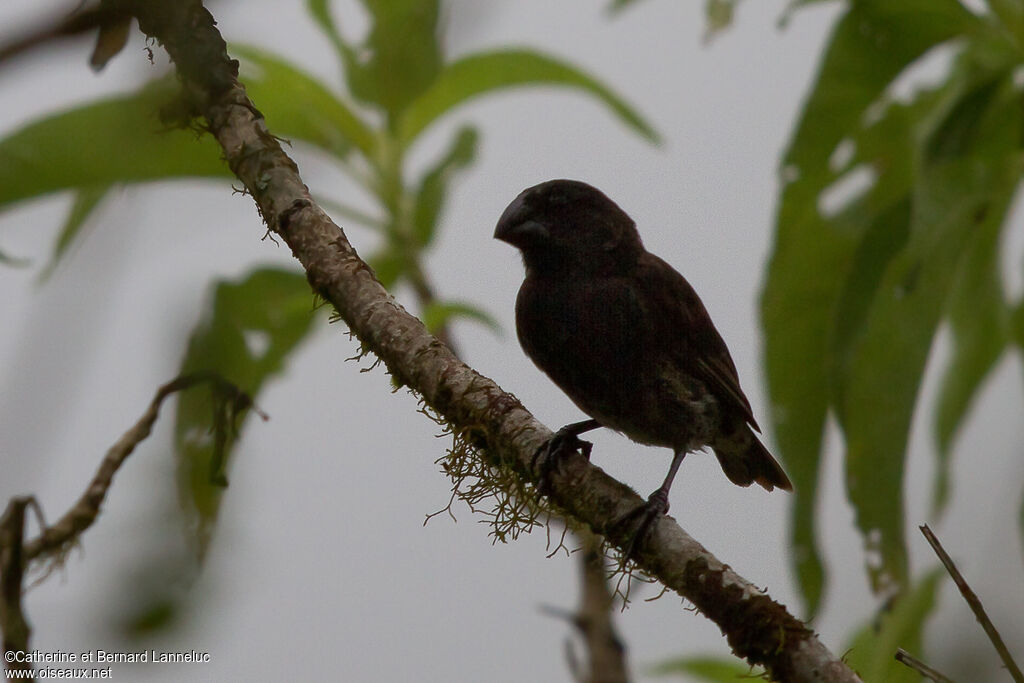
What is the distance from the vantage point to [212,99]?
250cm

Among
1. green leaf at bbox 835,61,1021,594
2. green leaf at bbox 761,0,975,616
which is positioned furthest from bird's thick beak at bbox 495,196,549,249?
green leaf at bbox 835,61,1021,594

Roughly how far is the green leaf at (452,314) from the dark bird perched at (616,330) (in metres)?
0.11

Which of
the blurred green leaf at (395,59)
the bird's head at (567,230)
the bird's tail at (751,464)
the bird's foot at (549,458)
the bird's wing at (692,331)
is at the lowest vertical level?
the bird's foot at (549,458)

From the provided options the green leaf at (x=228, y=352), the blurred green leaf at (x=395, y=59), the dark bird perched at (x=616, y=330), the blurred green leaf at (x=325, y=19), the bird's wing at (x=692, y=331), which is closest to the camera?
the green leaf at (x=228, y=352)

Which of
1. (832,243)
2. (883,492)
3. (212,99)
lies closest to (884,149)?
(832,243)

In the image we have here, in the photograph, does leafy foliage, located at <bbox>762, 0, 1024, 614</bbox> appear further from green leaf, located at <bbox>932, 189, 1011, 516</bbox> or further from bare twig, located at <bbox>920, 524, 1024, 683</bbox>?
bare twig, located at <bbox>920, 524, 1024, 683</bbox>

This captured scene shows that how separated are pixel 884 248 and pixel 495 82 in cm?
136

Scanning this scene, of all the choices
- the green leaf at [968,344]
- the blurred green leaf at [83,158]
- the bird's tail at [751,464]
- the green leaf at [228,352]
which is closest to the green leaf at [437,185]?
the green leaf at [228,352]

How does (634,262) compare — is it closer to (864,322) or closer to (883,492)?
(864,322)

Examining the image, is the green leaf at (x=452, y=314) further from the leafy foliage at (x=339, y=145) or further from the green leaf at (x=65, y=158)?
the green leaf at (x=65, y=158)

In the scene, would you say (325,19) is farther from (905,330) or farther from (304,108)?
(905,330)

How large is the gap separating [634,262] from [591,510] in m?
1.25

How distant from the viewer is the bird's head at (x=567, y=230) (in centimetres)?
339

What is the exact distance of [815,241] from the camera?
12.0 feet
